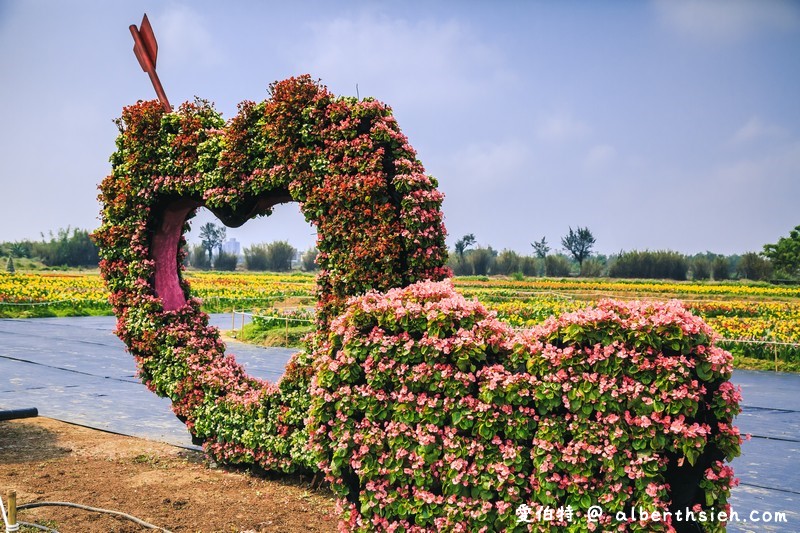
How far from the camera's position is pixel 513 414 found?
4.41 metres

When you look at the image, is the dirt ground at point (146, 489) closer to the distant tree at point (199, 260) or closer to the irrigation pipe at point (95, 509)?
the irrigation pipe at point (95, 509)

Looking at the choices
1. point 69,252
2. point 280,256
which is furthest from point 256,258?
point 69,252

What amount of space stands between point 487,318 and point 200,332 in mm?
4114

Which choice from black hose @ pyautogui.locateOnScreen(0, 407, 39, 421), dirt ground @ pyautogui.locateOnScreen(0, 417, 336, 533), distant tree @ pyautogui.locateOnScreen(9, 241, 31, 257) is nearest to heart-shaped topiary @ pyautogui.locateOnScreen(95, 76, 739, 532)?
dirt ground @ pyautogui.locateOnScreen(0, 417, 336, 533)

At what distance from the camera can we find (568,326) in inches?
172

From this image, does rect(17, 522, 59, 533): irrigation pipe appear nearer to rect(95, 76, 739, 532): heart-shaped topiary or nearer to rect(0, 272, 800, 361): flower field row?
rect(95, 76, 739, 532): heart-shaped topiary

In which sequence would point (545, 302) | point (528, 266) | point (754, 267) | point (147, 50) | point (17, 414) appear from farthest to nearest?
point (528, 266) < point (754, 267) < point (545, 302) < point (17, 414) < point (147, 50)

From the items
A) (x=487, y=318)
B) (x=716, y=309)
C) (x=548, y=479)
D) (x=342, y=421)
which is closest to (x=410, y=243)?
(x=487, y=318)

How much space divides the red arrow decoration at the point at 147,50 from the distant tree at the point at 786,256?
5964 centimetres

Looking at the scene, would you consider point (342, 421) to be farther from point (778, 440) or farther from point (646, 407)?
point (778, 440)

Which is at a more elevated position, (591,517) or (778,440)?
(591,517)

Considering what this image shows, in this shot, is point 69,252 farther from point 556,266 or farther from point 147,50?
point 147,50

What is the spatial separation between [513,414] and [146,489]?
12.1 feet

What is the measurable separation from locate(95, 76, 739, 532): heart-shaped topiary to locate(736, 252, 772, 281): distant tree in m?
57.8
